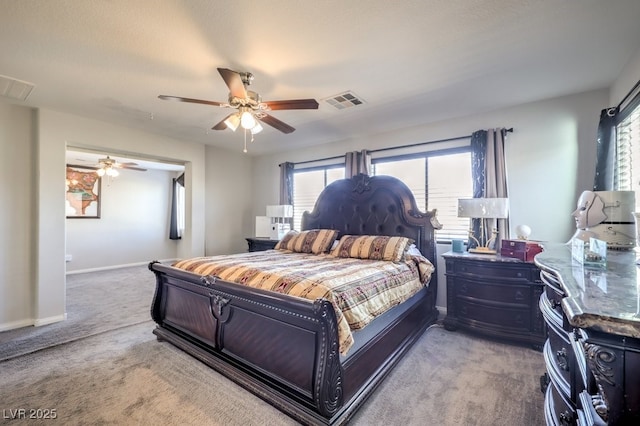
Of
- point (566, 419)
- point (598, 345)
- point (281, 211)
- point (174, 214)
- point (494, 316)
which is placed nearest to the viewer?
point (598, 345)

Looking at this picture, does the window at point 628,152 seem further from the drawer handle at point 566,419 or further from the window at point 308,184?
the window at point 308,184

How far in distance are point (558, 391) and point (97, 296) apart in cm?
577

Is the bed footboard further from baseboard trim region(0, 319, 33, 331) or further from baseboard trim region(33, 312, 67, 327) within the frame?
baseboard trim region(0, 319, 33, 331)

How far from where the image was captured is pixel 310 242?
3.71 metres

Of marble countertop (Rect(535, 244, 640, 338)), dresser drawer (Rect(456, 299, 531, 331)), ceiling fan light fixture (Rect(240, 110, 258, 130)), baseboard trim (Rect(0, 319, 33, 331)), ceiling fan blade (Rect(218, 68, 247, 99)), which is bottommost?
baseboard trim (Rect(0, 319, 33, 331))

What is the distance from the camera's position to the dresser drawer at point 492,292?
275cm

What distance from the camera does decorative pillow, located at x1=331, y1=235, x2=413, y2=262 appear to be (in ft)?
9.90

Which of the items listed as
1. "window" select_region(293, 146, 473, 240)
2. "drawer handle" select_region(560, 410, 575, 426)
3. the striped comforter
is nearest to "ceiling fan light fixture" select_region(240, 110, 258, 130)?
the striped comforter

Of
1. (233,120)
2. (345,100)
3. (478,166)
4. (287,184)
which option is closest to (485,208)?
(478,166)

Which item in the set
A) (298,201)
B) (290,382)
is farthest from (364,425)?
(298,201)

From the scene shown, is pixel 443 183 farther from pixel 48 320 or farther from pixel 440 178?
pixel 48 320

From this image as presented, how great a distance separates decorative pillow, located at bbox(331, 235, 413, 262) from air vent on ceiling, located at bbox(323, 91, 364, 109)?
1.61 meters

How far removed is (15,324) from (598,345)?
515cm

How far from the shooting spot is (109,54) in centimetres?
223
